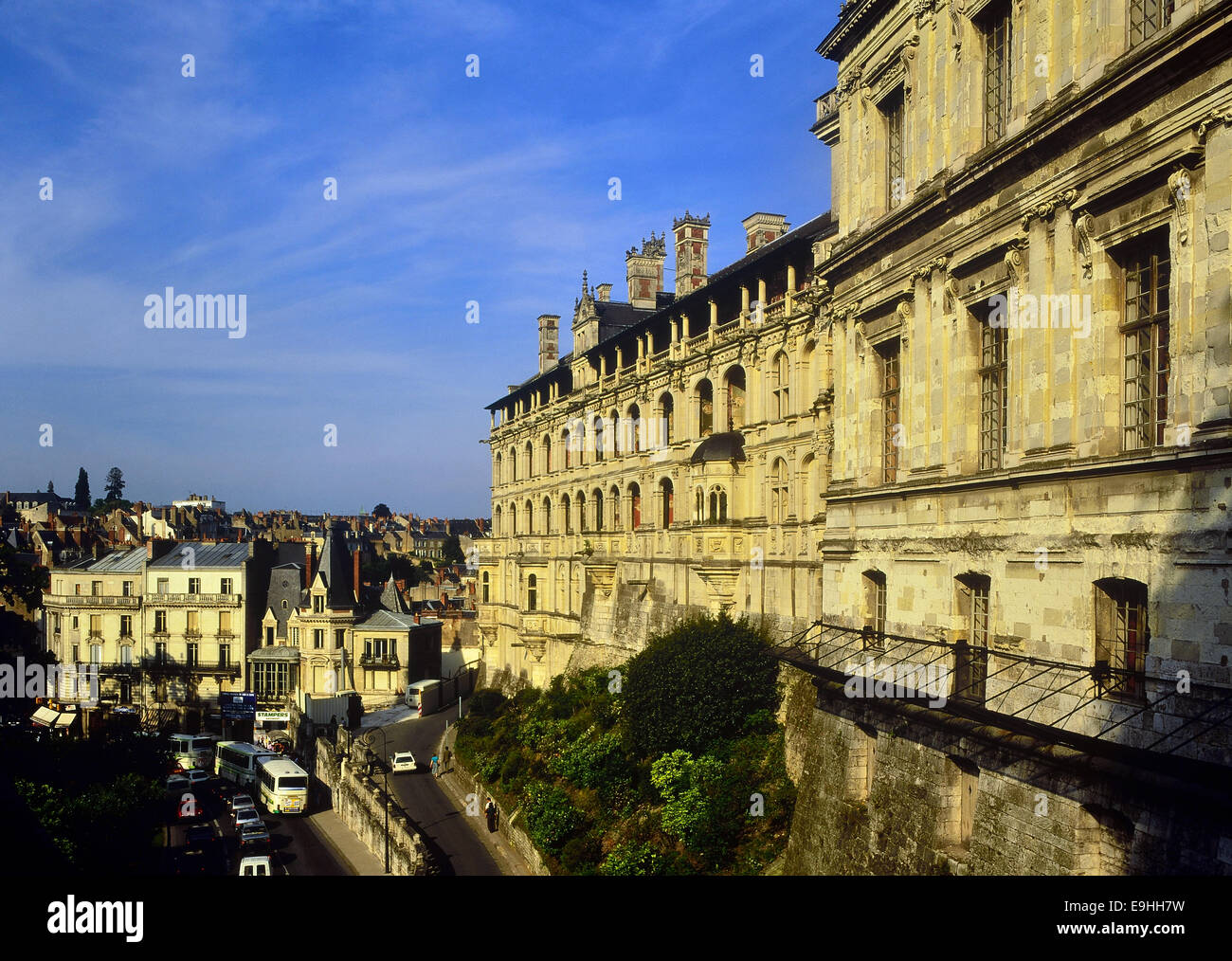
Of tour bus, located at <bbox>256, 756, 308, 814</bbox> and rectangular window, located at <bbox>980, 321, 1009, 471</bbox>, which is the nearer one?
rectangular window, located at <bbox>980, 321, 1009, 471</bbox>

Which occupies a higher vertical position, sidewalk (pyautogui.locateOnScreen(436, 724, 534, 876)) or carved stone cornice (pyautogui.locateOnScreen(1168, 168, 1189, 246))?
carved stone cornice (pyautogui.locateOnScreen(1168, 168, 1189, 246))

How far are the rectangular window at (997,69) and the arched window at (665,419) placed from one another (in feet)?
102

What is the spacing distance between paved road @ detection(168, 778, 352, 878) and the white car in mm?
6207

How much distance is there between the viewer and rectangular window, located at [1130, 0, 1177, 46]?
14.5m

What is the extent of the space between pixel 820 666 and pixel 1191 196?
1339 cm

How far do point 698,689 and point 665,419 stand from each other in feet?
65.0

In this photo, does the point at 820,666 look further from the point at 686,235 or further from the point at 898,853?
the point at 686,235

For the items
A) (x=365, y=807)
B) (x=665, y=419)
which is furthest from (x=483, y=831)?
(x=665, y=419)

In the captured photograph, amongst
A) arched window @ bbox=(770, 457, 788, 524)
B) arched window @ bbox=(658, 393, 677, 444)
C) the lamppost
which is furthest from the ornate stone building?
arched window @ bbox=(658, 393, 677, 444)

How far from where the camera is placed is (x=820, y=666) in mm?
23719

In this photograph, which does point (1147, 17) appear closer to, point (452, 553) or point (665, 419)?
point (665, 419)

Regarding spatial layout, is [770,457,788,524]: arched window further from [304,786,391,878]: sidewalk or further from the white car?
the white car

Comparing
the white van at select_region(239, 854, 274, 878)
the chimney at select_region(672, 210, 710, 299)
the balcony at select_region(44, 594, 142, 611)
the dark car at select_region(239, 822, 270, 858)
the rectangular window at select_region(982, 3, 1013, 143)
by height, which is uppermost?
the chimney at select_region(672, 210, 710, 299)
